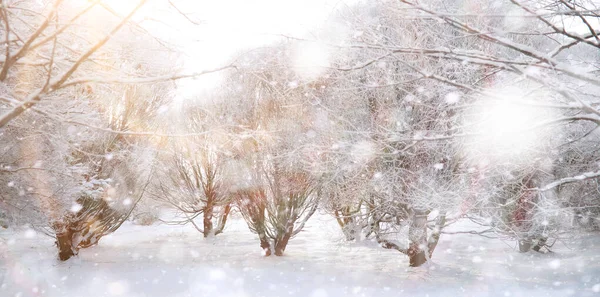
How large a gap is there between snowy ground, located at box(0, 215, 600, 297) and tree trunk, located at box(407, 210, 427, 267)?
15.9 inches

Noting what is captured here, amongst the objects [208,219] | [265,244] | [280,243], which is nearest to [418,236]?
[280,243]

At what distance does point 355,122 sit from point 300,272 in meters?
4.27

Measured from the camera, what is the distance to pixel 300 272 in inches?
419

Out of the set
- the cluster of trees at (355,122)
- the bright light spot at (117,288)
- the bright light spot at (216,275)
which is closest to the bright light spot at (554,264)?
the cluster of trees at (355,122)

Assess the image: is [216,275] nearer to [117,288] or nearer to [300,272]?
[300,272]

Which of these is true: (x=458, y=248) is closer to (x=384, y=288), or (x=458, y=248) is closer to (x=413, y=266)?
(x=413, y=266)

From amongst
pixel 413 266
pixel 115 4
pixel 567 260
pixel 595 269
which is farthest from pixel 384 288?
pixel 115 4

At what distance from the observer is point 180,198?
60.0ft

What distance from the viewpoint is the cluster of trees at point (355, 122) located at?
12.0 feet

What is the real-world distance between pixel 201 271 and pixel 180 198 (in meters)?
7.87

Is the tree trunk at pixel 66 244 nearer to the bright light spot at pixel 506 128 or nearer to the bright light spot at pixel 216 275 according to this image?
the bright light spot at pixel 216 275

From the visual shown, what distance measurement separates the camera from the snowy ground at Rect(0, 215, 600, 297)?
8906 millimetres

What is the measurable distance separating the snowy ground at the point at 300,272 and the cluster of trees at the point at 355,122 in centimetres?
85

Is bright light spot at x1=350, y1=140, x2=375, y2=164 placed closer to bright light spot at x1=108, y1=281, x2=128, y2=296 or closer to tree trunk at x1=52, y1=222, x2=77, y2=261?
bright light spot at x1=108, y1=281, x2=128, y2=296
